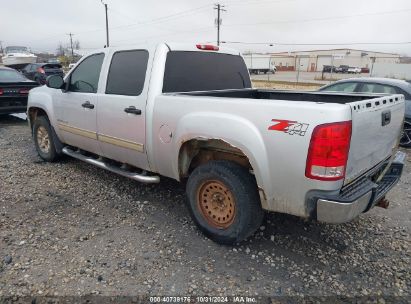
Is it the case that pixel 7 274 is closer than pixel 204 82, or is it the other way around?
pixel 7 274

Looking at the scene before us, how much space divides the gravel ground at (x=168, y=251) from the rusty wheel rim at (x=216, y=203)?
10.4 inches

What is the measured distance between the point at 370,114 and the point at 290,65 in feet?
252

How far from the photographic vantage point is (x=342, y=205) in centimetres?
254

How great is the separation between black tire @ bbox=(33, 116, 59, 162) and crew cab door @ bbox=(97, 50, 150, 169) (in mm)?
1700

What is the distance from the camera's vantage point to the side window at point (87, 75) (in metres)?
4.51

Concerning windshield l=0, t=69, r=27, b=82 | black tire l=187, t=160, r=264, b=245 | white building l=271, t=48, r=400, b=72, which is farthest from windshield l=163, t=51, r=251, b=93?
white building l=271, t=48, r=400, b=72

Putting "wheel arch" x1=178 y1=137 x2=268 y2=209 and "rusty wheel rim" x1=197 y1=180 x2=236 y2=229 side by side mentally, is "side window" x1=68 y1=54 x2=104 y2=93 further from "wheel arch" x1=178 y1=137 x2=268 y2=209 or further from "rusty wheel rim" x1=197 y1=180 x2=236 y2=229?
"rusty wheel rim" x1=197 y1=180 x2=236 y2=229

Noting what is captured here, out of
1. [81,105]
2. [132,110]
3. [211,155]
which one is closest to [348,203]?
[211,155]

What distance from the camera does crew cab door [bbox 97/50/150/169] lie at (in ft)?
12.3

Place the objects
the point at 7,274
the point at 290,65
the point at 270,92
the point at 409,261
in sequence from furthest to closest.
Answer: the point at 290,65 → the point at 270,92 → the point at 409,261 → the point at 7,274

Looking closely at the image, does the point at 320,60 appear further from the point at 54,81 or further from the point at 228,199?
the point at 228,199

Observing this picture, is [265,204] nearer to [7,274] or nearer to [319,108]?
[319,108]

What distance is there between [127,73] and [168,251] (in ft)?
6.91

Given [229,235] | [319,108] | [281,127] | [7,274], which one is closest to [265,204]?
[229,235]
